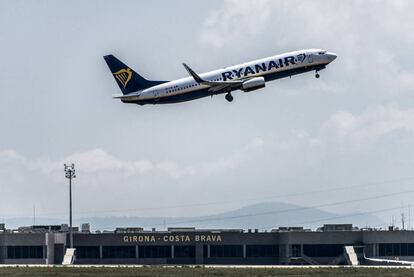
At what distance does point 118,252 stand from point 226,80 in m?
45.8

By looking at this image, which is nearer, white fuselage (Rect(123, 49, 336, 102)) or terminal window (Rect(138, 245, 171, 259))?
white fuselage (Rect(123, 49, 336, 102))

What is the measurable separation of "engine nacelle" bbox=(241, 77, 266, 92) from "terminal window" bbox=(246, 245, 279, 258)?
137 ft

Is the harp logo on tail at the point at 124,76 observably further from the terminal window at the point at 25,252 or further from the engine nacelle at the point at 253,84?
the terminal window at the point at 25,252

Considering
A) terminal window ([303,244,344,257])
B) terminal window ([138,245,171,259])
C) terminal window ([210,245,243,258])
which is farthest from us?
terminal window ([138,245,171,259])

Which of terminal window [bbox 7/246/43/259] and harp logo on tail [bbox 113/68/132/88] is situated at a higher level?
harp logo on tail [bbox 113/68/132/88]

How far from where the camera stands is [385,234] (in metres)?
190

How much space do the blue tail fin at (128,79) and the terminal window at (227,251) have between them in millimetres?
38361

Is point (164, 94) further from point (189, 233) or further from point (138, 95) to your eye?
point (189, 233)

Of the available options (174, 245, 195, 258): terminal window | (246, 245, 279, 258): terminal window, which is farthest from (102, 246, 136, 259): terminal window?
(246, 245, 279, 258): terminal window

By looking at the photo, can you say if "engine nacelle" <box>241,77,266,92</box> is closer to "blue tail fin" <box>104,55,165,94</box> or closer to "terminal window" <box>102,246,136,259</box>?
"blue tail fin" <box>104,55,165,94</box>

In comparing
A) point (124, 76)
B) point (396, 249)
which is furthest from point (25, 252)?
point (396, 249)

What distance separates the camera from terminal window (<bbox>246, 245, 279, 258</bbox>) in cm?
19550

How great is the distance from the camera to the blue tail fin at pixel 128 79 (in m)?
167

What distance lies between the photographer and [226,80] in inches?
6521
